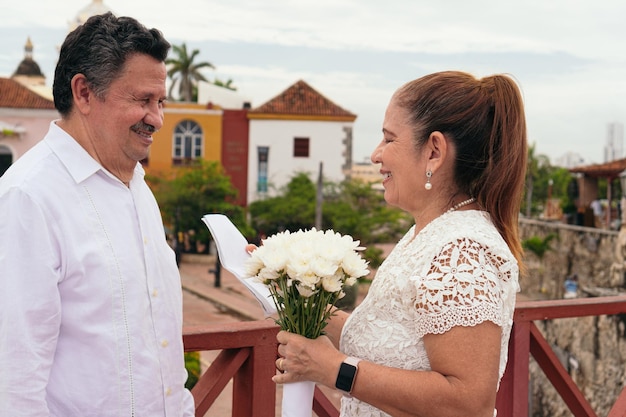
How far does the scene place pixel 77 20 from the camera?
37.1 m

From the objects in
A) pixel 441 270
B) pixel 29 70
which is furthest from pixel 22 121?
pixel 441 270

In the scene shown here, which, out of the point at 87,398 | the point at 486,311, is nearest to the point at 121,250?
the point at 87,398

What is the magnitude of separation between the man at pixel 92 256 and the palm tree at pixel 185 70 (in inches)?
1709

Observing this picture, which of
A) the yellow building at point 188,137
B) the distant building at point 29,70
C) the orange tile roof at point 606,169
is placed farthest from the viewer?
the distant building at point 29,70

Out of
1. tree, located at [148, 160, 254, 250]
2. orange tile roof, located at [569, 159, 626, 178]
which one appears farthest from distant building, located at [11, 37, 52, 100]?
orange tile roof, located at [569, 159, 626, 178]

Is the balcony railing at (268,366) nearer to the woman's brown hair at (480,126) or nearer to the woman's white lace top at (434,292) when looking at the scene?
the woman's white lace top at (434,292)

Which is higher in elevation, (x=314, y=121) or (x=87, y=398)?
(x=314, y=121)

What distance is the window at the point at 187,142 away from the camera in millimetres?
33188

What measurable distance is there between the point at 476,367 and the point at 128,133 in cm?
104

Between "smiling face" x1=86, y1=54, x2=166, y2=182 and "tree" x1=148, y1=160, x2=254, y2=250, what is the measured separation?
2772cm

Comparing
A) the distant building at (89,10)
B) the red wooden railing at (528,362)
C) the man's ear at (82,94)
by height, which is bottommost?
the red wooden railing at (528,362)

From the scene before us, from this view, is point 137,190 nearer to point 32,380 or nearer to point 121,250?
point 121,250

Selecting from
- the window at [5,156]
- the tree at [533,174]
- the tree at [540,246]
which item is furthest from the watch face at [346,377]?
the tree at [533,174]

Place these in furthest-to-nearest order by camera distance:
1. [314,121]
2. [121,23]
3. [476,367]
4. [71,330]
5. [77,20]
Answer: [77,20], [314,121], [121,23], [71,330], [476,367]
